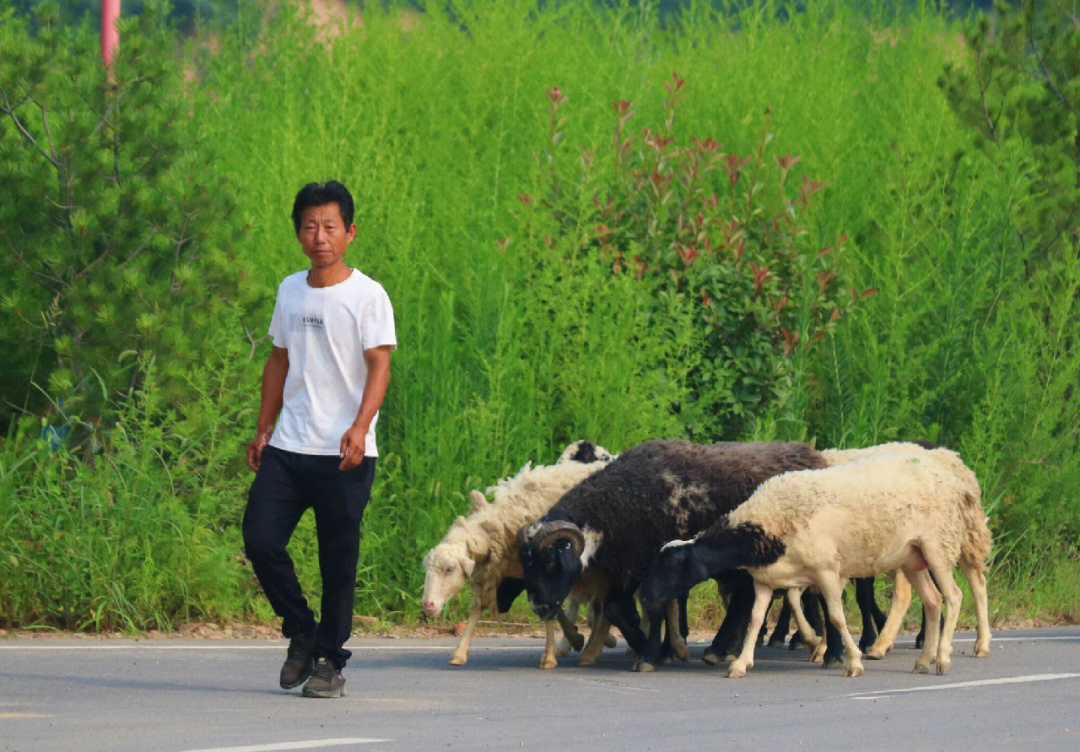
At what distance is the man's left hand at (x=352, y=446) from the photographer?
872 cm

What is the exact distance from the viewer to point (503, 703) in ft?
29.4

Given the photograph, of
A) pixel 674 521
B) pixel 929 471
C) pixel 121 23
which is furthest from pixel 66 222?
pixel 929 471

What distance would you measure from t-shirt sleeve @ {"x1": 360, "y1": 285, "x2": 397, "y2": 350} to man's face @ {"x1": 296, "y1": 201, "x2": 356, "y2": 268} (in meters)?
0.29

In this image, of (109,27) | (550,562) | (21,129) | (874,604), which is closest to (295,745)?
(550,562)

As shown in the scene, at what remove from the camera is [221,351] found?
13.5m

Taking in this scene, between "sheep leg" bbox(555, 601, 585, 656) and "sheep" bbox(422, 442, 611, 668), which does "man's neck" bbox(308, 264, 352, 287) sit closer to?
"sheep" bbox(422, 442, 611, 668)

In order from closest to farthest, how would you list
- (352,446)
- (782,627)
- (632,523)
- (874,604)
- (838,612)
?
(352,446) → (838,612) → (632,523) → (782,627) → (874,604)

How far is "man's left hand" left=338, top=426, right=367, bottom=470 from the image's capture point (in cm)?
872

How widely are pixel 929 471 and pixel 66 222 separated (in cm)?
643

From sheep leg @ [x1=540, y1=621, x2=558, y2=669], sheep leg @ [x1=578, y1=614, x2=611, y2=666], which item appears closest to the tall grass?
sheep leg @ [x1=578, y1=614, x2=611, y2=666]

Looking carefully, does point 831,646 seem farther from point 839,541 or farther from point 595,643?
point 595,643

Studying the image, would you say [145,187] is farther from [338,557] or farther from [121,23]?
[338,557]

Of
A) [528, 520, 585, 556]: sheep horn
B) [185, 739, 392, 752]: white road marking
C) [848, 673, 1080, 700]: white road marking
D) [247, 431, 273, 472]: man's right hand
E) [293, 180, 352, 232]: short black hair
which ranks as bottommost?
[185, 739, 392, 752]: white road marking

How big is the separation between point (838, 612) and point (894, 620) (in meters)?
1.12
